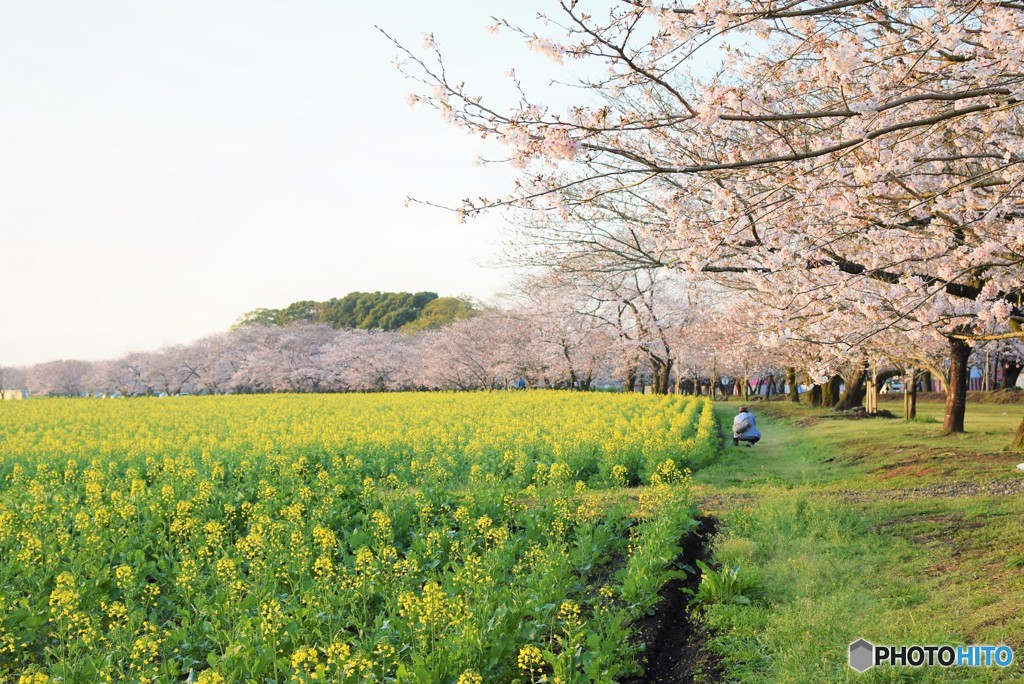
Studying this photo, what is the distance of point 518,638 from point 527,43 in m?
4.21

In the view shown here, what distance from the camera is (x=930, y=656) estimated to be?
5434 millimetres

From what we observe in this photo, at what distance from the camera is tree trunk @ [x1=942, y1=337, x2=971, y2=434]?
701 inches

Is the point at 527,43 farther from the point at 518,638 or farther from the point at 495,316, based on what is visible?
the point at 495,316

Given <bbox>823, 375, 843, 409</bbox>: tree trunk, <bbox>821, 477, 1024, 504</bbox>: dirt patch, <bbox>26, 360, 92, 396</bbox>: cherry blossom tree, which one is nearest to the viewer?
<bbox>821, 477, 1024, 504</bbox>: dirt patch

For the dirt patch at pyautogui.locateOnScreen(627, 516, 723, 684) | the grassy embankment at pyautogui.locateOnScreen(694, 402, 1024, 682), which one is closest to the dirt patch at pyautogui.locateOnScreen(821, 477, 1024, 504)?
the grassy embankment at pyautogui.locateOnScreen(694, 402, 1024, 682)

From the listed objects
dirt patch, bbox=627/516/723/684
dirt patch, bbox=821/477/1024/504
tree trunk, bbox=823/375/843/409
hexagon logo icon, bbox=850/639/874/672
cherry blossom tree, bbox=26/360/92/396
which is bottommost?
cherry blossom tree, bbox=26/360/92/396

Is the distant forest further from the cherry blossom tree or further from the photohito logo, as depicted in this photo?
the photohito logo

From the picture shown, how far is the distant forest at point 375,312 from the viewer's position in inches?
3150

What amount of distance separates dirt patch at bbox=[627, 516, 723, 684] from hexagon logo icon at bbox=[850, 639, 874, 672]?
91 cm

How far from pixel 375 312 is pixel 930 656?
8388 centimetres

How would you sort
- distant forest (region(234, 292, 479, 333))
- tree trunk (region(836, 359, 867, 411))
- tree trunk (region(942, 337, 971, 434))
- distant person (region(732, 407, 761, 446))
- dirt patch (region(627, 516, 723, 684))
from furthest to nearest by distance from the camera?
distant forest (region(234, 292, 479, 333)) < tree trunk (region(836, 359, 867, 411)) < distant person (region(732, 407, 761, 446)) < tree trunk (region(942, 337, 971, 434)) < dirt patch (region(627, 516, 723, 684))

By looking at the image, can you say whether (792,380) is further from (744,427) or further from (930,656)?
(930,656)

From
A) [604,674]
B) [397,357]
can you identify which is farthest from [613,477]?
[397,357]

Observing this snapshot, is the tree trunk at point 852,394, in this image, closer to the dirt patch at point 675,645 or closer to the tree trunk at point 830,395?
the tree trunk at point 830,395
